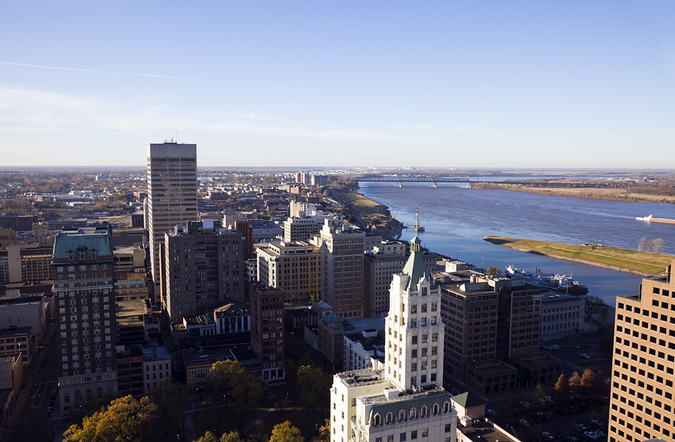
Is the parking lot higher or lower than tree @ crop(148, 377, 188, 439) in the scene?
lower

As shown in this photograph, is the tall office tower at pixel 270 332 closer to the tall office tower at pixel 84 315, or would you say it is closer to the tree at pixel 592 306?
the tall office tower at pixel 84 315

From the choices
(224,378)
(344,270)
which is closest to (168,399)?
(224,378)

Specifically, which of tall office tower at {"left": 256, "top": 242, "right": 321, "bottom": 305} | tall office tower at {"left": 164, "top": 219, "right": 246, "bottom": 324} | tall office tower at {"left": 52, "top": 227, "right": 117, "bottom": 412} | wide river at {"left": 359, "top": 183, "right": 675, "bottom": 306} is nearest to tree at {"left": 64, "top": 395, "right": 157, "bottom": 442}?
tall office tower at {"left": 52, "top": 227, "right": 117, "bottom": 412}

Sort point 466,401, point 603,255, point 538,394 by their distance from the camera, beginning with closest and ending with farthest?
point 466,401
point 538,394
point 603,255

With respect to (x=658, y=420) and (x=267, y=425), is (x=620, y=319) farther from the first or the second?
(x=267, y=425)

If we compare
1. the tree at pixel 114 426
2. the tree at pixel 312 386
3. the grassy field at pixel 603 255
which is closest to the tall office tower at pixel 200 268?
the tree at pixel 312 386

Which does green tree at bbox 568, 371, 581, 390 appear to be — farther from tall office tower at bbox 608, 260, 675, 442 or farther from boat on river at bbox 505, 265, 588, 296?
boat on river at bbox 505, 265, 588, 296

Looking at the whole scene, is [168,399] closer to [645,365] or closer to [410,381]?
[410,381]
